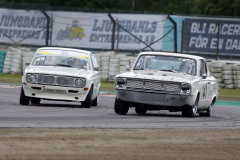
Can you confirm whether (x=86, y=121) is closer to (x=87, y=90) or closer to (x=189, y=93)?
(x=189, y=93)

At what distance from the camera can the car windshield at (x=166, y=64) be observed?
1579 centimetres

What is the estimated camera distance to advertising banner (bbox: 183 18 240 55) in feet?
122

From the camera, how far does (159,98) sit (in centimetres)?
1470

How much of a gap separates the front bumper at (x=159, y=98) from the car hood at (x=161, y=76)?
0.33 meters

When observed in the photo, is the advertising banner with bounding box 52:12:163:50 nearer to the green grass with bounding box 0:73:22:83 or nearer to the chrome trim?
the green grass with bounding box 0:73:22:83

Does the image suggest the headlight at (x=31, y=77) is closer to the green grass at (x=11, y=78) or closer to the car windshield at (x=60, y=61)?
the car windshield at (x=60, y=61)

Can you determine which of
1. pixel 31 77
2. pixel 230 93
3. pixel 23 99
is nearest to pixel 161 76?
pixel 31 77

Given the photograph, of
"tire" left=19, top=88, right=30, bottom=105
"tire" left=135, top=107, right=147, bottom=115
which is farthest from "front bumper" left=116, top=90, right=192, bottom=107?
"tire" left=19, top=88, right=30, bottom=105

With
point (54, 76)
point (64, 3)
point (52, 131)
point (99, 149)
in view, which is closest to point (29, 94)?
point (54, 76)

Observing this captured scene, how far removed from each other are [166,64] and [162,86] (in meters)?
1.24

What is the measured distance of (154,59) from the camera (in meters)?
16.0

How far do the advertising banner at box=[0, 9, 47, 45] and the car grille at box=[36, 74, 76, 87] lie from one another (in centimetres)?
2393

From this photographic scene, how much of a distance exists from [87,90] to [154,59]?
1.88 m

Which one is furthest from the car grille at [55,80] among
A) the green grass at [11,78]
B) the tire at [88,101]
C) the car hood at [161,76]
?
the green grass at [11,78]
